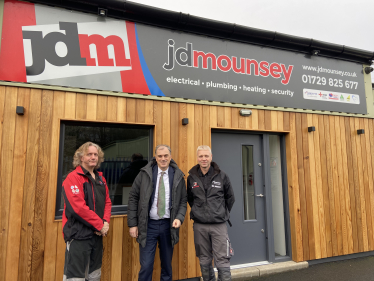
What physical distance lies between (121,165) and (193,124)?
1241 mm

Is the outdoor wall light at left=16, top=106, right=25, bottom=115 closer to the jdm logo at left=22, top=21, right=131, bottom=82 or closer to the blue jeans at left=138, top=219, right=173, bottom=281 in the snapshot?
the jdm logo at left=22, top=21, right=131, bottom=82

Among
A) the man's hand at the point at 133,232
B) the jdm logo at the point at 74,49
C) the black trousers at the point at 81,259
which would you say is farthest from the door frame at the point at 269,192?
the black trousers at the point at 81,259

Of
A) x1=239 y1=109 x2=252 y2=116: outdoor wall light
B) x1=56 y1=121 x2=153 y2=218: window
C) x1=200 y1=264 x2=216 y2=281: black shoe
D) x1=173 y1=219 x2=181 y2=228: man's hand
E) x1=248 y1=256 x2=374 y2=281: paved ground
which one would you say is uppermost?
x1=239 y1=109 x2=252 y2=116: outdoor wall light

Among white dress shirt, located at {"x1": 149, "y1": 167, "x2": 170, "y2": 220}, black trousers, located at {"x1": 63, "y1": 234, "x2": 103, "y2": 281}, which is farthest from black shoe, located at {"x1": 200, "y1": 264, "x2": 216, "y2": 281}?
black trousers, located at {"x1": 63, "y1": 234, "x2": 103, "y2": 281}

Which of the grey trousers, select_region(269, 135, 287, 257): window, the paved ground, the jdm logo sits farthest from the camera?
select_region(269, 135, 287, 257): window

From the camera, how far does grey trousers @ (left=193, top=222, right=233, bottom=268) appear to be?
277cm

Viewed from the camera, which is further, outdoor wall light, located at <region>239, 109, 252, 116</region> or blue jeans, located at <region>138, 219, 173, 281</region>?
outdoor wall light, located at <region>239, 109, 252, 116</region>

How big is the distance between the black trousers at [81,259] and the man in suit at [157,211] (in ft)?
1.38

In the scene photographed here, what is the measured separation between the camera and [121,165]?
11.4 ft

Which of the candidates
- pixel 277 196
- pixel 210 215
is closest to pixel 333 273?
pixel 277 196

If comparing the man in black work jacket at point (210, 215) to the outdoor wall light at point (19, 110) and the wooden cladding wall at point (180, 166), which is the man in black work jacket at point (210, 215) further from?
the outdoor wall light at point (19, 110)

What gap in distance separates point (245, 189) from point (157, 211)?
2.00 meters

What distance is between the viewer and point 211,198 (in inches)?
111

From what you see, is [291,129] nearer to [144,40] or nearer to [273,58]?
[273,58]
